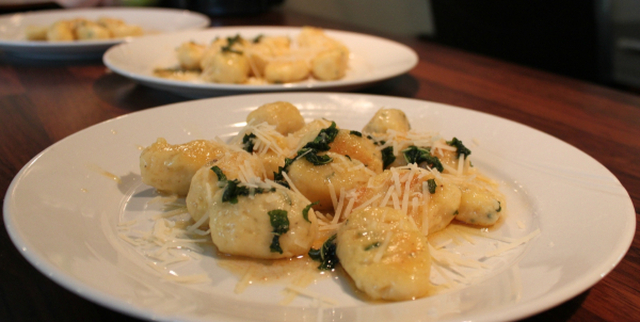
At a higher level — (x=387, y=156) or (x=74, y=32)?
(x=74, y=32)

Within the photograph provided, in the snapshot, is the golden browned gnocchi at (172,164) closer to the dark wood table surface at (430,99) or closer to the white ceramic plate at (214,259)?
the white ceramic plate at (214,259)

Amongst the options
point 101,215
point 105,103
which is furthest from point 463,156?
point 105,103

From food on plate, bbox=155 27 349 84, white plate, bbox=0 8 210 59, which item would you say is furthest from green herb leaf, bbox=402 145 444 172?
white plate, bbox=0 8 210 59

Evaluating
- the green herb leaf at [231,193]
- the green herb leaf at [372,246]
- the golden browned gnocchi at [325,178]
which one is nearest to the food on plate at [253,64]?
the golden browned gnocchi at [325,178]

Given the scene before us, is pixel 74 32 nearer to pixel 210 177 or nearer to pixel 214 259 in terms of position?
pixel 210 177

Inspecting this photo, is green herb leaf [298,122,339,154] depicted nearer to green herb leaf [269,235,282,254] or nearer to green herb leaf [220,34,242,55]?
green herb leaf [269,235,282,254]

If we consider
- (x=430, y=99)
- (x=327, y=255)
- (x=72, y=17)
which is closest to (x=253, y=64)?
(x=430, y=99)
